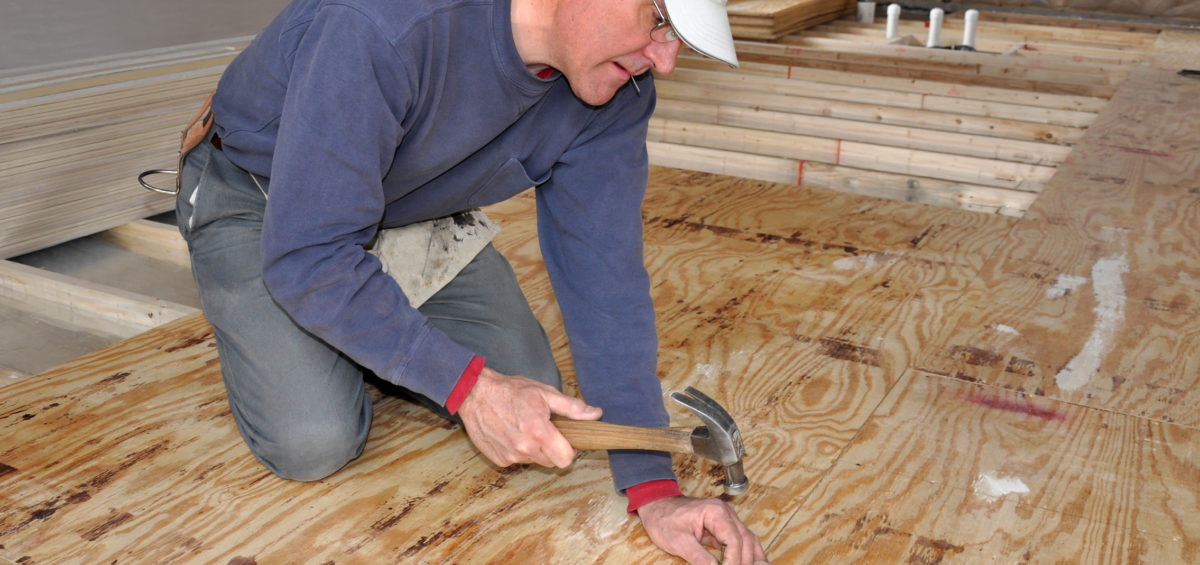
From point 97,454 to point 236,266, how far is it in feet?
1.62

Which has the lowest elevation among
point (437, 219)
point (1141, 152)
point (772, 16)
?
point (1141, 152)

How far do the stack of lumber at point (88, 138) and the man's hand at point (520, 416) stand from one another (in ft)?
6.92

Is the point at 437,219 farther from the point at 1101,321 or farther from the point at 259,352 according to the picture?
the point at 1101,321

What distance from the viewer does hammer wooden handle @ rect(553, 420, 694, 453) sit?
165 cm

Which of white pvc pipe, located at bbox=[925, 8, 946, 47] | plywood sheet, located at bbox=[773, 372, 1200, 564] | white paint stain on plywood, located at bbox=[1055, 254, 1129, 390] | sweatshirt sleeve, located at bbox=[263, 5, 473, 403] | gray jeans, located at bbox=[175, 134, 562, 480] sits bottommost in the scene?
white pvc pipe, located at bbox=[925, 8, 946, 47]

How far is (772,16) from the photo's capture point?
6.25m

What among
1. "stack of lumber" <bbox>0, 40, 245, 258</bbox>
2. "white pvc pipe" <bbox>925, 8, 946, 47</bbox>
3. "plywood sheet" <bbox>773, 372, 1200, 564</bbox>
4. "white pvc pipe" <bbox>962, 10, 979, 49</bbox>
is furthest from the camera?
"white pvc pipe" <bbox>925, 8, 946, 47</bbox>

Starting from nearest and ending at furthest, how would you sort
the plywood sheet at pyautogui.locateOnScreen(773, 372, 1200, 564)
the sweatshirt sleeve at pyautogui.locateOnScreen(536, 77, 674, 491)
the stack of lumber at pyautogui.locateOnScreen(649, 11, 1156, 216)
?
the plywood sheet at pyautogui.locateOnScreen(773, 372, 1200, 564)
the sweatshirt sleeve at pyautogui.locateOnScreen(536, 77, 674, 491)
the stack of lumber at pyautogui.locateOnScreen(649, 11, 1156, 216)

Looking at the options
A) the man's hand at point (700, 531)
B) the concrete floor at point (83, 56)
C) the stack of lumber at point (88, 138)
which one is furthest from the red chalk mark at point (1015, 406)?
the stack of lumber at point (88, 138)

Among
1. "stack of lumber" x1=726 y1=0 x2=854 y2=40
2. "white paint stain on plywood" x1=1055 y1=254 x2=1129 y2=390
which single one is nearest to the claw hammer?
"white paint stain on plywood" x1=1055 y1=254 x2=1129 y2=390

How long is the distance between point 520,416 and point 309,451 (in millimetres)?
563

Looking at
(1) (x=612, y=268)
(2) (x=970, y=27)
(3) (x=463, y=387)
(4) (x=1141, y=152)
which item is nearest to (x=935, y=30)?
(2) (x=970, y=27)

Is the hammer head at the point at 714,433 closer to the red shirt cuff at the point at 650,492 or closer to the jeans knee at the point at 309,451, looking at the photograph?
the red shirt cuff at the point at 650,492

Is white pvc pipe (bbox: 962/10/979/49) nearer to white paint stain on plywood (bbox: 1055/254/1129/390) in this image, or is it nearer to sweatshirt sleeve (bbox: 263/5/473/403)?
white paint stain on plywood (bbox: 1055/254/1129/390)
